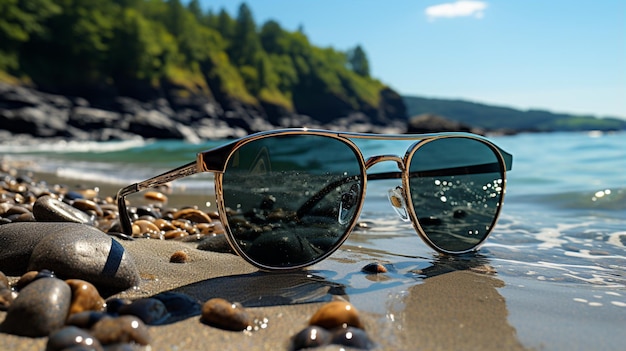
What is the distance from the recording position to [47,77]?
163 feet

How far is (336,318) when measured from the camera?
155 centimetres

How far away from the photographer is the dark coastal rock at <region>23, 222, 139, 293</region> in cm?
181

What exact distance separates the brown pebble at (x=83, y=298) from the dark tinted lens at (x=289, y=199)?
0.62m

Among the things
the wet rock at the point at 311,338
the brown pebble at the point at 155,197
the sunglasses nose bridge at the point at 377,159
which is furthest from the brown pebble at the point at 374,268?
the brown pebble at the point at 155,197

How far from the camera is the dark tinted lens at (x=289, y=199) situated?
85.4 inches

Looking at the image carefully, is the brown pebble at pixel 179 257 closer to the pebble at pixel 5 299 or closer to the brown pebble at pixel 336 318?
the pebble at pixel 5 299

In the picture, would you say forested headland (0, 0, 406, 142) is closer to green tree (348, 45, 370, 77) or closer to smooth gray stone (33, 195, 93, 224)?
green tree (348, 45, 370, 77)

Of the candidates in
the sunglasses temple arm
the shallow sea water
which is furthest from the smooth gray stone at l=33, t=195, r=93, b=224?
the shallow sea water

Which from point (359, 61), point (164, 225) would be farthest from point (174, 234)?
point (359, 61)

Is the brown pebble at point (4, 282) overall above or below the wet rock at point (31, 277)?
below

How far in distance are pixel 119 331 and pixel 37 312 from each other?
275mm

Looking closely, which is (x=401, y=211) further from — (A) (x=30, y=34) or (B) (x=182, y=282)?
(A) (x=30, y=34)

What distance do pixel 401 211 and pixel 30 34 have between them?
195 feet

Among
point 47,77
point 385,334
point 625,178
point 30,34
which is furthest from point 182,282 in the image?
point 30,34
